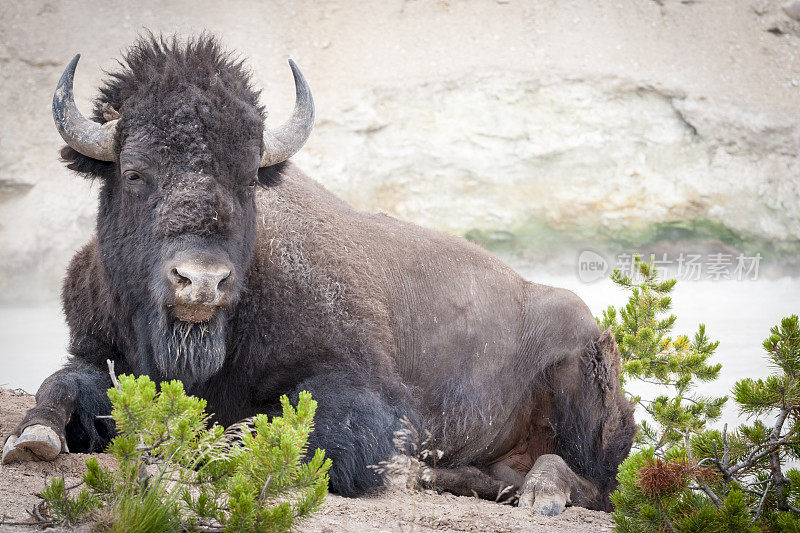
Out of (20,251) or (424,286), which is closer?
(424,286)

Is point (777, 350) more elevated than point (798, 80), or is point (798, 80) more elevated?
point (798, 80)

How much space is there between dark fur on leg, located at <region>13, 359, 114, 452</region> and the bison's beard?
546 mm

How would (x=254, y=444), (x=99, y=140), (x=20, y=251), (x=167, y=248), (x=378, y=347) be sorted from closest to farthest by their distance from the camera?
1. (x=254, y=444)
2. (x=167, y=248)
3. (x=99, y=140)
4. (x=378, y=347)
5. (x=20, y=251)

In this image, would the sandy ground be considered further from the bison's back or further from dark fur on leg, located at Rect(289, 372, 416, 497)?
the bison's back

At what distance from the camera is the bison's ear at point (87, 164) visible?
→ 4.65 m

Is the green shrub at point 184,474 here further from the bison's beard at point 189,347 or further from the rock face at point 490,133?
the rock face at point 490,133

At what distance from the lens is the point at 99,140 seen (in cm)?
444

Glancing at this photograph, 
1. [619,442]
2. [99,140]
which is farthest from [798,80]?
[99,140]

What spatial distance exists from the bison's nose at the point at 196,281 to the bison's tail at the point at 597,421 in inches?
124

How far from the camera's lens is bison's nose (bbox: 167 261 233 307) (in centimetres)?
382

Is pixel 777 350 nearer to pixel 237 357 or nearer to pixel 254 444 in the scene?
pixel 254 444

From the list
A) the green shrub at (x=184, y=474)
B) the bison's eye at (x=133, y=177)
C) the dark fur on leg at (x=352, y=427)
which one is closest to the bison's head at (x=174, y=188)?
the bison's eye at (x=133, y=177)

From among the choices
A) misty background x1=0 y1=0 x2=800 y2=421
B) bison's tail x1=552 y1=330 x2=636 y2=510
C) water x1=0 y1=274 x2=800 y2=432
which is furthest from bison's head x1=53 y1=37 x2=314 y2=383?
misty background x1=0 y1=0 x2=800 y2=421

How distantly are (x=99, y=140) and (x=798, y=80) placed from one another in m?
18.3
